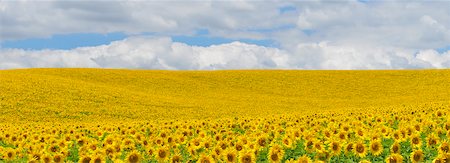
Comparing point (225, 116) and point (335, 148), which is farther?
point (225, 116)

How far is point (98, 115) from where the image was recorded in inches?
1547

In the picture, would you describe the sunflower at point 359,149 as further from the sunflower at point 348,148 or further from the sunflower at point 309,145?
the sunflower at point 309,145

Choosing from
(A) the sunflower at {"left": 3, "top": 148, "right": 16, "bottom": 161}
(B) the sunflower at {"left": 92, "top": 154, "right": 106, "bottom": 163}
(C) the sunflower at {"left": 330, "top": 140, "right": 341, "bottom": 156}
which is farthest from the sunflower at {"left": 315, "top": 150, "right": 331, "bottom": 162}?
(A) the sunflower at {"left": 3, "top": 148, "right": 16, "bottom": 161}

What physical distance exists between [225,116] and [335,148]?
1134 inches

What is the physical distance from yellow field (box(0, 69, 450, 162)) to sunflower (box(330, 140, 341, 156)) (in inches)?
1.1

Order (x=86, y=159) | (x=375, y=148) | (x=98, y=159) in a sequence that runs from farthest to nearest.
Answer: (x=375, y=148) < (x=86, y=159) < (x=98, y=159)

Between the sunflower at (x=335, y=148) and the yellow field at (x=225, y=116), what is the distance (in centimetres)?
3

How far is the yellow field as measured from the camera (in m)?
11.1

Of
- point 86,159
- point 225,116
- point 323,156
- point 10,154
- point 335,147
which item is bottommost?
point 225,116

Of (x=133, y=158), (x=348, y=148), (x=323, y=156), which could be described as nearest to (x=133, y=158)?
(x=133, y=158)

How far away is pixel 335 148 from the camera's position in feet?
35.4

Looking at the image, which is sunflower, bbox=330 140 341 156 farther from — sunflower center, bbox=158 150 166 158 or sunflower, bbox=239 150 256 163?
sunflower center, bbox=158 150 166 158

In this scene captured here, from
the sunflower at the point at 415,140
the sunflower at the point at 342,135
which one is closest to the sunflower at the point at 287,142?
the sunflower at the point at 342,135

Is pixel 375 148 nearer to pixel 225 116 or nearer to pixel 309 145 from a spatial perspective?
pixel 309 145
